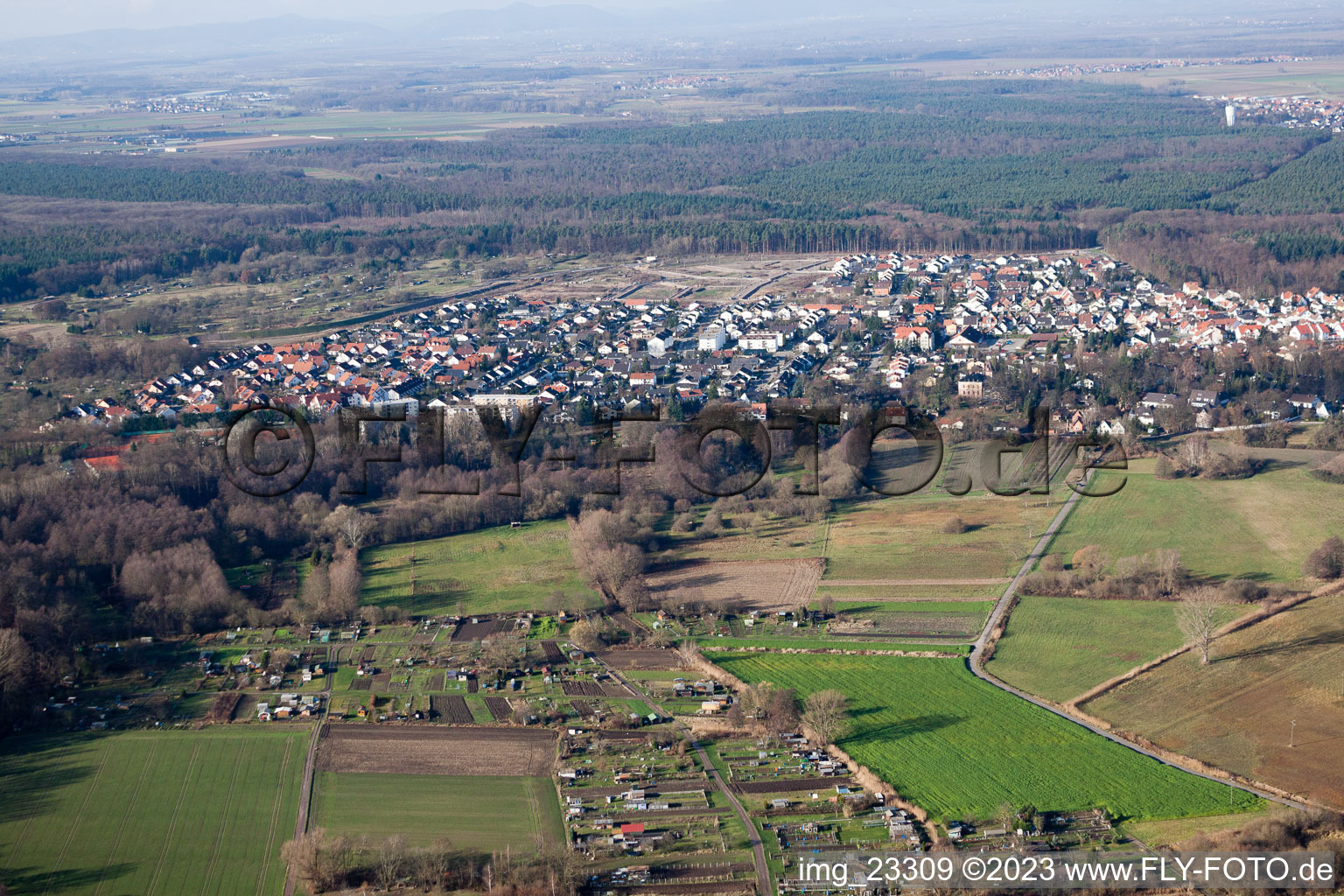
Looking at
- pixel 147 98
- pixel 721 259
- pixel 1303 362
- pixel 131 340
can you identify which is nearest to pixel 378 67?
pixel 147 98

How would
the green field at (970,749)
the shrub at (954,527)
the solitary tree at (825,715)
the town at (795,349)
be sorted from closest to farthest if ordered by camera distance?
the green field at (970,749) → the solitary tree at (825,715) → the shrub at (954,527) → the town at (795,349)

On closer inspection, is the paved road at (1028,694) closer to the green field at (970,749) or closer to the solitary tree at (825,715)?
the green field at (970,749)

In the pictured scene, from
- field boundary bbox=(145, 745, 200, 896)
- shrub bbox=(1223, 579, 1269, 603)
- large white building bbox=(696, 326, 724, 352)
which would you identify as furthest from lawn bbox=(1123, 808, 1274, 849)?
large white building bbox=(696, 326, 724, 352)

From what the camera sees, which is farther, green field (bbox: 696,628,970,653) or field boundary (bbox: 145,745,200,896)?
green field (bbox: 696,628,970,653)

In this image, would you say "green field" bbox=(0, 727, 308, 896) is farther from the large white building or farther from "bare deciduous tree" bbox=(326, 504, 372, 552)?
the large white building

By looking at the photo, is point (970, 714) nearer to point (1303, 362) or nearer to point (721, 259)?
point (1303, 362)

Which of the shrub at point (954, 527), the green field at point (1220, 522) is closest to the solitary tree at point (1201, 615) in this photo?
the green field at point (1220, 522)
